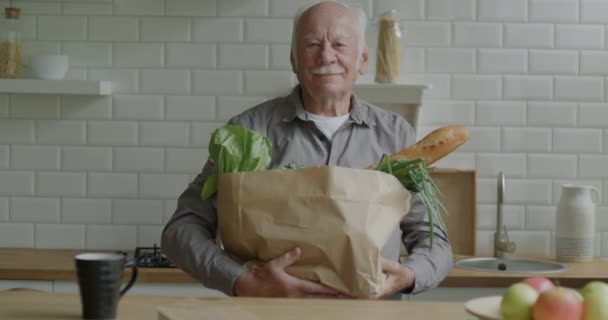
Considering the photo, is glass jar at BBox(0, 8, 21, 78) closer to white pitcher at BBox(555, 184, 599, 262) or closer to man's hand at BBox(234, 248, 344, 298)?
man's hand at BBox(234, 248, 344, 298)

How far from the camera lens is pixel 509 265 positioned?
11.7 ft

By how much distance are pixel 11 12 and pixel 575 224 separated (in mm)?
2375

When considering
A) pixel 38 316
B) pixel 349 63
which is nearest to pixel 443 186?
pixel 349 63

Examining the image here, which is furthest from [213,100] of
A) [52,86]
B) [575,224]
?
[575,224]

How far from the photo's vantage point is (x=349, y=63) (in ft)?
8.07

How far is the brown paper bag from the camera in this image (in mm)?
1884

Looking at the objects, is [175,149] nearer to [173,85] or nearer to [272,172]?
[173,85]

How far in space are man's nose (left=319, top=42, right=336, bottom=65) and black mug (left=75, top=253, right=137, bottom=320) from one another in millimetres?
1006

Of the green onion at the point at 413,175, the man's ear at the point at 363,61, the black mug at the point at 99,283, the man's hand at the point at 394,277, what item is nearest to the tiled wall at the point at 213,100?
the man's ear at the point at 363,61

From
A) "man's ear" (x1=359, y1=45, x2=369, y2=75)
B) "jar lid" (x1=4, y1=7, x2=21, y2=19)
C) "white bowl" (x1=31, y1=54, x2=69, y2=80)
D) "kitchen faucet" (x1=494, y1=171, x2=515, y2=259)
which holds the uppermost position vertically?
"jar lid" (x1=4, y1=7, x2=21, y2=19)

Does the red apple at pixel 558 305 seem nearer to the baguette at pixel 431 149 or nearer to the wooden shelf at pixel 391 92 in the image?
the baguette at pixel 431 149

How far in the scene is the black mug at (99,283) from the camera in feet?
5.04

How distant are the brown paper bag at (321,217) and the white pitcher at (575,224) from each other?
1.78 meters

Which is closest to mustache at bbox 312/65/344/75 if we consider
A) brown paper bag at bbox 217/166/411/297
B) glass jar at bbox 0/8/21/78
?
brown paper bag at bbox 217/166/411/297
